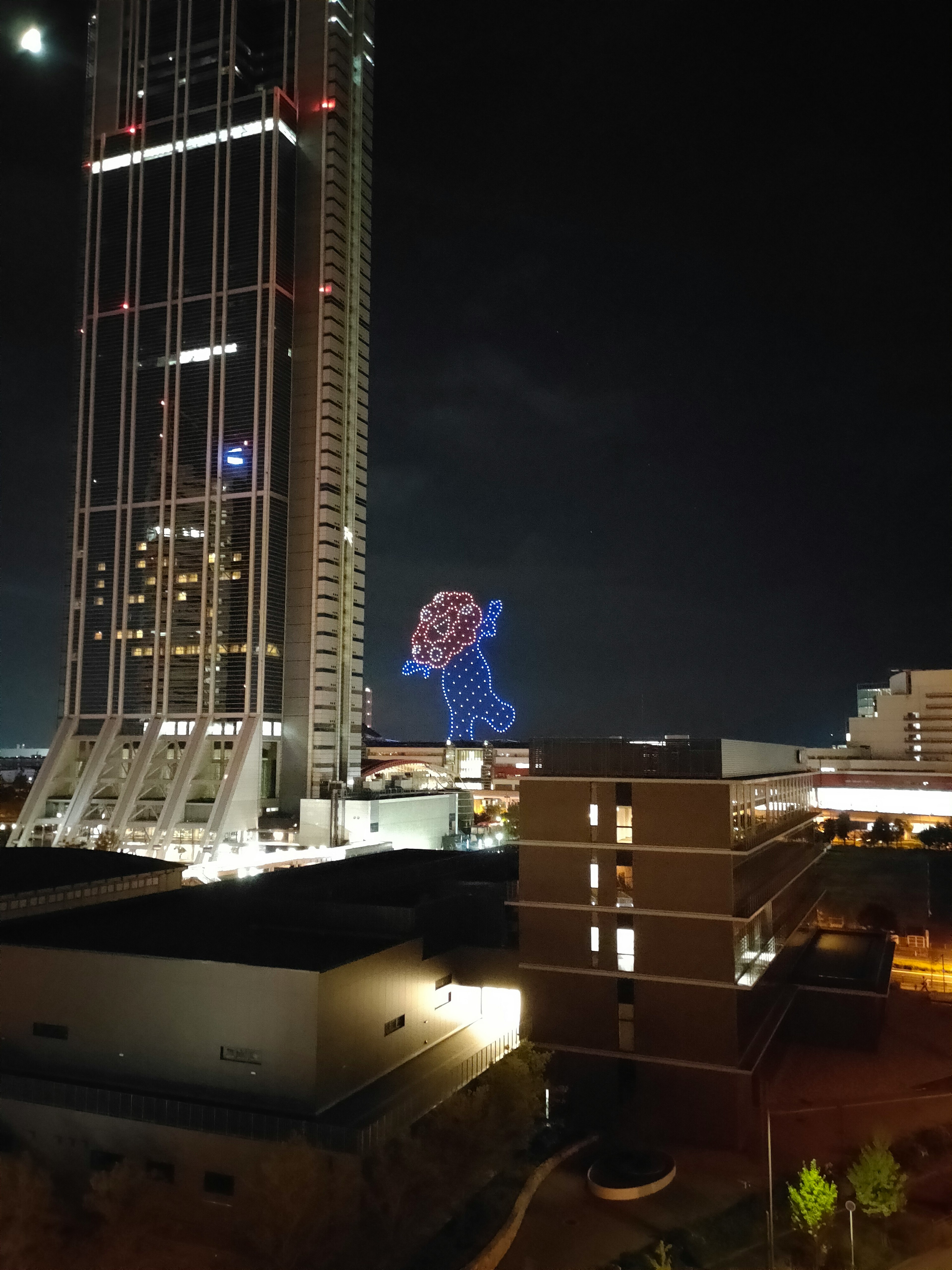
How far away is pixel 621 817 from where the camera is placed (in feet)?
66.0

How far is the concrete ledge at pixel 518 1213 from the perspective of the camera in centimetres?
1431

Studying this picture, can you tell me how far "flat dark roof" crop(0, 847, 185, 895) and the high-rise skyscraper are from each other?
21387 mm

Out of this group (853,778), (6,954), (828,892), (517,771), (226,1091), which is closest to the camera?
(226,1091)

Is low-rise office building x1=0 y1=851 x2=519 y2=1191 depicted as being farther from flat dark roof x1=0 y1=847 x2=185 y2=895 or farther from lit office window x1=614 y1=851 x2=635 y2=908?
lit office window x1=614 y1=851 x2=635 y2=908

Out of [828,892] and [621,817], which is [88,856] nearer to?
[621,817]

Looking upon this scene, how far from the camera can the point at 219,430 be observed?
177ft

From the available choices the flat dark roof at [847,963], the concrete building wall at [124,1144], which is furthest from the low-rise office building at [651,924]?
the concrete building wall at [124,1144]

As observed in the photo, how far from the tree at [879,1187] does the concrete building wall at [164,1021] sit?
958 centimetres

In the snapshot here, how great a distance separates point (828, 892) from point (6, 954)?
108 feet

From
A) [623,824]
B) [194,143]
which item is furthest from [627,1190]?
[194,143]

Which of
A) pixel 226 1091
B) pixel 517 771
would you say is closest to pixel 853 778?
pixel 517 771

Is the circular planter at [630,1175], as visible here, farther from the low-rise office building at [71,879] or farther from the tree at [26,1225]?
the low-rise office building at [71,879]

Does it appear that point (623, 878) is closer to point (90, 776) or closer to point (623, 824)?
point (623, 824)

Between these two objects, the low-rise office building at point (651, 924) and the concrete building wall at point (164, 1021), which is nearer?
the concrete building wall at point (164, 1021)
